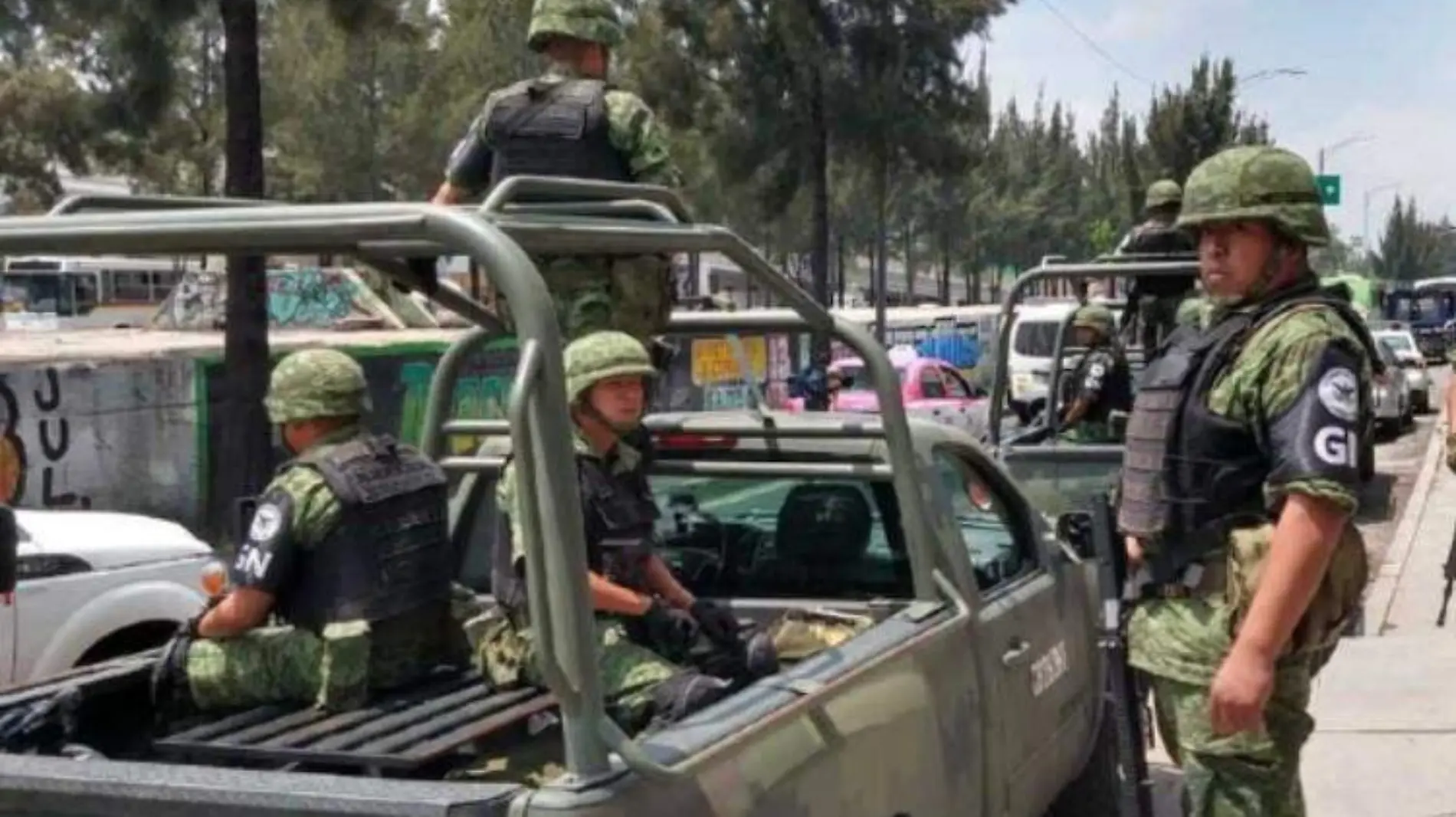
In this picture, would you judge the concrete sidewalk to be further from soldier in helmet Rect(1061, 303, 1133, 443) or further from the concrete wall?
the concrete wall

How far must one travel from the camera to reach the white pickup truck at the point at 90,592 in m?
6.16

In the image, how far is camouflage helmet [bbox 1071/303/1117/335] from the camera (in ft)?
30.4

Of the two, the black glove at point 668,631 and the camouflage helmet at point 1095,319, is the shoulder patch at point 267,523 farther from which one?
the camouflage helmet at point 1095,319

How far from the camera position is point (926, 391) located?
19.5 m

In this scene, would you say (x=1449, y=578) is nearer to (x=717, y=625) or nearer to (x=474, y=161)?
(x=474, y=161)

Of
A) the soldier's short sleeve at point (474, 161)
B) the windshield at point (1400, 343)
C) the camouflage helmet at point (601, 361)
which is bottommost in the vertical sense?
the camouflage helmet at point (601, 361)

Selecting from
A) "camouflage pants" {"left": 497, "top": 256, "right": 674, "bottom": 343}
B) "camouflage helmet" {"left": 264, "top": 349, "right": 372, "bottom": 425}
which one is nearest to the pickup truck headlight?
"camouflage pants" {"left": 497, "top": 256, "right": 674, "bottom": 343}

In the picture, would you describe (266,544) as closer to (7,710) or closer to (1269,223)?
(7,710)

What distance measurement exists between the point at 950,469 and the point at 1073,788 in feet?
4.18

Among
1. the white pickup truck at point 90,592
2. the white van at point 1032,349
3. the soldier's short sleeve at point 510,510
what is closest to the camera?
the soldier's short sleeve at point 510,510

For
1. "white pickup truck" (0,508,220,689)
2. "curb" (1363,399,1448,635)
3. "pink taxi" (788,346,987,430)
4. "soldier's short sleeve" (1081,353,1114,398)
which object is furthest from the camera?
"pink taxi" (788,346,987,430)

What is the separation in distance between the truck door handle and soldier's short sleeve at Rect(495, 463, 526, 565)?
50.8 inches

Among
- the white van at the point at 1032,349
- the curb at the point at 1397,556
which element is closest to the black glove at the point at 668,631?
the curb at the point at 1397,556

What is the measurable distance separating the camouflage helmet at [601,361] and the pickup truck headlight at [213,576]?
3080 mm
